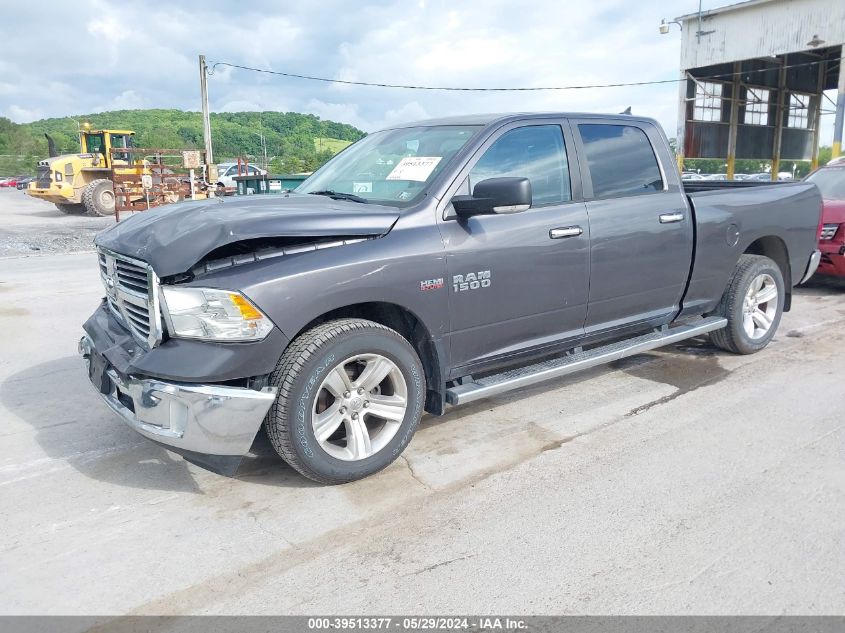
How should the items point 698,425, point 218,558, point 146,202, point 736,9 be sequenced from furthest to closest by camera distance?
point 736,9
point 146,202
point 698,425
point 218,558

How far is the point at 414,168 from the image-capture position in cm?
404

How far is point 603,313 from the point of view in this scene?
15.0 feet

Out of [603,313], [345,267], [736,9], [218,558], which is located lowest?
[218,558]

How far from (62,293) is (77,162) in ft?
54.6

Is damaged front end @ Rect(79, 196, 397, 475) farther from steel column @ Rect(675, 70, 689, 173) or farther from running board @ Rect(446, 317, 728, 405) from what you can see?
steel column @ Rect(675, 70, 689, 173)

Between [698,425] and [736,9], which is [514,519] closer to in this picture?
[698,425]

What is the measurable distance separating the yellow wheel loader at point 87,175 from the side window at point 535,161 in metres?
20.8

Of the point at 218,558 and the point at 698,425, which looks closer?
the point at 218,558

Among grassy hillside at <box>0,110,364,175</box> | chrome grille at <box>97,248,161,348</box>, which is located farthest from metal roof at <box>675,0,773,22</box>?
grassy hillside at <box>0,110,364,175</box>

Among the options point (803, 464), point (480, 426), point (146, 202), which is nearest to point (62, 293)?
point (480, 426)

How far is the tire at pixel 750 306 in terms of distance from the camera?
5488 millimetres

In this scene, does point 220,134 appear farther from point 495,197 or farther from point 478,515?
point 478,515

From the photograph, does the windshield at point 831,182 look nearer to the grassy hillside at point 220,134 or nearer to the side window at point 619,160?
the side window at point 619,160

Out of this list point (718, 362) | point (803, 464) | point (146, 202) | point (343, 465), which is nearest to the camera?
point (343, 465)
